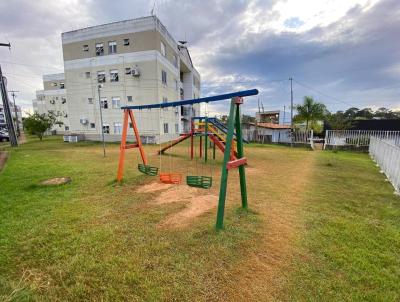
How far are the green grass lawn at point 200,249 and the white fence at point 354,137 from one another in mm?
12237

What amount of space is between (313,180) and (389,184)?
2303 millimetres

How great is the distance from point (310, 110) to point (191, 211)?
25972mm

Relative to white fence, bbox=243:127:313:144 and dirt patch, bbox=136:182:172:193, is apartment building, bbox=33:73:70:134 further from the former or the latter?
dirt patch, bbox=136:182:172:193

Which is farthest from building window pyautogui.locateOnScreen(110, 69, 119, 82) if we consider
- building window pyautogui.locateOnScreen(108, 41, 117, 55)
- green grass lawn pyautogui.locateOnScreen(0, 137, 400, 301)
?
green grass lawn pyautogui.locateOnScreen(0, 137, 400, 301)

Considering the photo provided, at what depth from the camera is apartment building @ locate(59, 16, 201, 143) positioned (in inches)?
843

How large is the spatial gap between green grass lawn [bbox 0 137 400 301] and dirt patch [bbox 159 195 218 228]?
180 mm

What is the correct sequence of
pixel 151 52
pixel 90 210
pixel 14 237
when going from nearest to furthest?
pixel 14 237 < pixel 90 210 < pixel 151 52

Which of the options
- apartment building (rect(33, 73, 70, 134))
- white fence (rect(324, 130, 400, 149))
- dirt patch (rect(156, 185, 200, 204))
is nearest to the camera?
dirt patch (rect(156, 185, 200, 204))

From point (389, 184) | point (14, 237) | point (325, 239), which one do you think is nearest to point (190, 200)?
point (325, 239)

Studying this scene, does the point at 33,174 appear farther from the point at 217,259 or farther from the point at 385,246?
the point at 385,246

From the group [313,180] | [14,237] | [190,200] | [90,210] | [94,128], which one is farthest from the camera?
[94,128]

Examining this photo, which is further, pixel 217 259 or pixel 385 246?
pixel 385 246

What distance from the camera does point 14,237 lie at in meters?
3.76

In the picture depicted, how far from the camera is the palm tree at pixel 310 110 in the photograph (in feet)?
84.1
